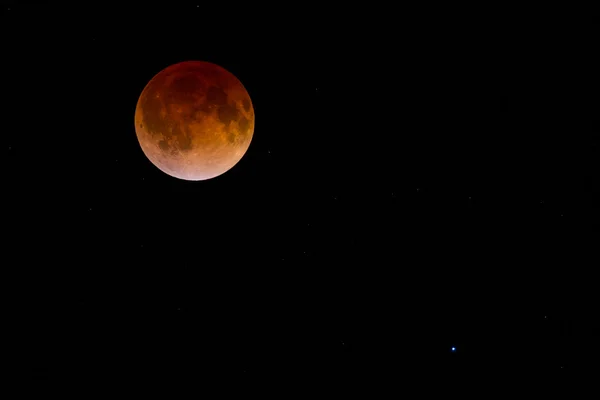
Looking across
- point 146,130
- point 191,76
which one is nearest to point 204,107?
point 191,76

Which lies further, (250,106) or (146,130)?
(250,106)

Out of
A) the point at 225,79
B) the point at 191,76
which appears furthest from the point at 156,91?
the point at 225,79

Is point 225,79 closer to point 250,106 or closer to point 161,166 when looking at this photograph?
point 250,106

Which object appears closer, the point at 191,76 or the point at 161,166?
the point at 191,76

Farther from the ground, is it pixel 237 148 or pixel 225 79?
pixel 225 79

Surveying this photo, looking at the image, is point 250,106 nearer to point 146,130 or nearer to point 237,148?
point 237,148

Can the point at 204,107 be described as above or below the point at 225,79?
below
